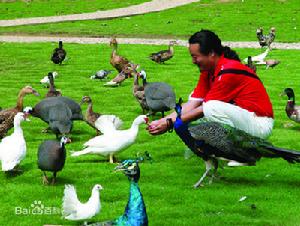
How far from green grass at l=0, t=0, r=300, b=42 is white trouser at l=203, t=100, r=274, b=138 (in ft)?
71.0

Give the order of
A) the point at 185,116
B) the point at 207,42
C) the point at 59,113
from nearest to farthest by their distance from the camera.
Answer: the point at 207,42 → the point at 185,116 → the point at 59,113

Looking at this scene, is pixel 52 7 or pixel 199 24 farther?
pixel 52 7

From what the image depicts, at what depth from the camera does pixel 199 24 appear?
1478 inches

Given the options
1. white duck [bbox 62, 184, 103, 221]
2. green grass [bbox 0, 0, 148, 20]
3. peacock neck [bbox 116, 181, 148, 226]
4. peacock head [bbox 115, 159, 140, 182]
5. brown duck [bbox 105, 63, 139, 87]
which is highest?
peacock head [bbox 115, 159, 140, 182]

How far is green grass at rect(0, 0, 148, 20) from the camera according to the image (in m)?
44.9

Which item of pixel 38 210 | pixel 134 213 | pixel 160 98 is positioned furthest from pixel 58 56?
pixel 134 213

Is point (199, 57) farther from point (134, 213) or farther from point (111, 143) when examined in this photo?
point (134, 213)

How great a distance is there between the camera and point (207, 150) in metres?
10.1

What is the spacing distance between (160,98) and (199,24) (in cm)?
2291

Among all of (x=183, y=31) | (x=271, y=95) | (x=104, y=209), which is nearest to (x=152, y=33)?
(x=183, y=31)

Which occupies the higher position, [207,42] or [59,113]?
[207,42]

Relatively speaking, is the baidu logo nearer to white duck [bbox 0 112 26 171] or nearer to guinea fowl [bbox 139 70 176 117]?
white duck [bbox 0 112 26 171]

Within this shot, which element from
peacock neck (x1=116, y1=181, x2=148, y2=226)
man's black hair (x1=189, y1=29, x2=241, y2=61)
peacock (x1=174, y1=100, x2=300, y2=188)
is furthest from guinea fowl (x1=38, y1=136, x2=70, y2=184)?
peacock neck (x1=116, y1=181, x2=148, y2=226)

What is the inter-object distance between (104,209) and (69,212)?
0.77m
